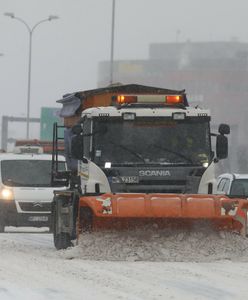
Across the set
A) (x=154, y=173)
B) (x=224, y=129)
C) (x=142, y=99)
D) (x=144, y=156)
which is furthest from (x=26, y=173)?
(x=224, y=129)

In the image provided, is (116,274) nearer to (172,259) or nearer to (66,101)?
(172,259)

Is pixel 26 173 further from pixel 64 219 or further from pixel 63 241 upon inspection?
pixel 64 219

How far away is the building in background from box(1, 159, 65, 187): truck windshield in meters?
97.2

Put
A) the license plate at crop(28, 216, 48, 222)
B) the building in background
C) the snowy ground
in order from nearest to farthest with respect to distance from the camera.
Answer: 1. the snowy ground
2. the license plate at crop(28, 216, 48, 222)
3. the building in background

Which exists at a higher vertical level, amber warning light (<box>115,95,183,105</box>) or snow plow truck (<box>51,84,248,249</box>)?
amber warning light (<box>115,95,183,105</box>)

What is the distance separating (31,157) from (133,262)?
376 inches

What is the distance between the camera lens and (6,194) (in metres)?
20.6

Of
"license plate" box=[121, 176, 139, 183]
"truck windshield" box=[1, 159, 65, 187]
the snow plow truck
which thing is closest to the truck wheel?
the snow plow truck

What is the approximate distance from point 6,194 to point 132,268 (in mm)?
9212

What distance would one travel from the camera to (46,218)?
2047cm

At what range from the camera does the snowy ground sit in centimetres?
924

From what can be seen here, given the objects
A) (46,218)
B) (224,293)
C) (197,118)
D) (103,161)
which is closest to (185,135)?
(197,118)

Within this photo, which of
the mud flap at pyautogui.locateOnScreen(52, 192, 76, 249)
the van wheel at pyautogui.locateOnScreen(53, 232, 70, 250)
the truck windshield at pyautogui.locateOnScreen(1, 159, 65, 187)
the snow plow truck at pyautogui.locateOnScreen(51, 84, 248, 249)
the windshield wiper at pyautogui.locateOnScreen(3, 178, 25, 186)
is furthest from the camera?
the truck windshield at pyautogui.locateOnScreen(1, 159, 65, 187)

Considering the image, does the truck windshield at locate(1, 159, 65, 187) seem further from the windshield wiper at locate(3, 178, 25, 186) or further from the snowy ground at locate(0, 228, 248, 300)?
the snowy ground at locate(0, 228, 248, 300)
